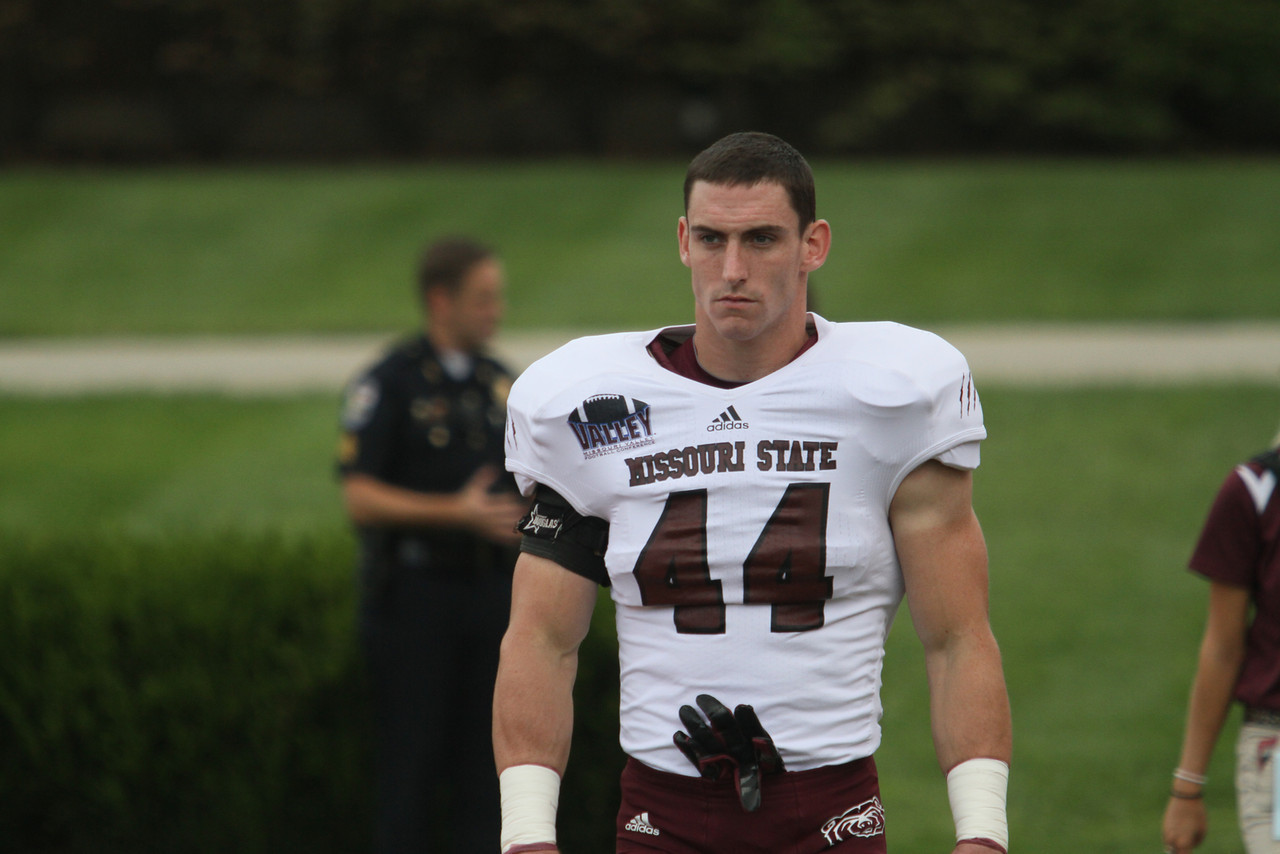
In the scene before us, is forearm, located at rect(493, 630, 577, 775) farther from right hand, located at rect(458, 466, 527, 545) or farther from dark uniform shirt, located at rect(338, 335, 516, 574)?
dark uniform shirt, located at rect(338, 335, 516, 574)

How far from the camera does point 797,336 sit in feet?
11.7

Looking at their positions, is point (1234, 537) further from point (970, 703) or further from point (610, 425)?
point (610, 425)

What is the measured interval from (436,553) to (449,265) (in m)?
1.10

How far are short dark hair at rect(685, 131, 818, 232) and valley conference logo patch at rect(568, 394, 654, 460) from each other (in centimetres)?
48

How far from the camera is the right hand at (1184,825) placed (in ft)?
14.2

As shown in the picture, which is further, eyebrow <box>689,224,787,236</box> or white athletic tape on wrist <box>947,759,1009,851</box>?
eyebrow <box>689,224,787,236</box>

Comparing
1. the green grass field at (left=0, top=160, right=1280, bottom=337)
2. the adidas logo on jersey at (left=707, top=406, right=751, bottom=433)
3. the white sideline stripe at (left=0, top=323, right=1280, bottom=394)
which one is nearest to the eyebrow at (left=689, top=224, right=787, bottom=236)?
the adidas logo on jersey at (left=707, top=406, right=751, bottom=433)

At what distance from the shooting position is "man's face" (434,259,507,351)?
589 centimetres

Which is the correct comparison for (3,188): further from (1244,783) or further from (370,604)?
(1244,783)

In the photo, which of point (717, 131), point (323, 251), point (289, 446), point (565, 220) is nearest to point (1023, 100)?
point (717, 131)

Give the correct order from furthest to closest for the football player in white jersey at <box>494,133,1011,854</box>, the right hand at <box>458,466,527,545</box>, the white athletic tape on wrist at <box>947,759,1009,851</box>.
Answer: the right hand at <box>458,466,527,545</box>
the football player in white jersey at <box>494,133,1011,854</box>
the white athletic tape on wrist at <box>947,759,1009,851</box>

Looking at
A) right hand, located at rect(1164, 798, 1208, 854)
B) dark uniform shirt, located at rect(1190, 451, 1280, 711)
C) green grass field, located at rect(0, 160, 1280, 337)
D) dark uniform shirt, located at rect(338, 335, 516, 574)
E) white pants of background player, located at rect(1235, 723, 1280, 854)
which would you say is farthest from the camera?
green grass field, located at rect(0, 160, 1280, 337)

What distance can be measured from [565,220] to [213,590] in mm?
13683

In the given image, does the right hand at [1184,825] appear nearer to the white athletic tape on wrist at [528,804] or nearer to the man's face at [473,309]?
the white athletic tape on wrist at [528,804]
